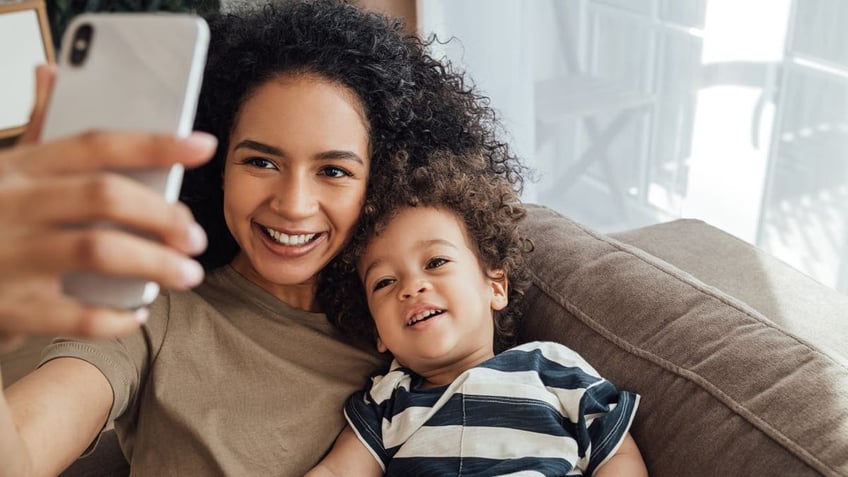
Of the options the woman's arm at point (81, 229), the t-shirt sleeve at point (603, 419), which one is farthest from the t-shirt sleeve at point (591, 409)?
the woman's arm at point (81, 229)

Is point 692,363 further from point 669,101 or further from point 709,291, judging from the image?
point 669,101

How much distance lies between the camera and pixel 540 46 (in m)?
2.83

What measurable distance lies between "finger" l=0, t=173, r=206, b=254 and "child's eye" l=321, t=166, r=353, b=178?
0.76 metres

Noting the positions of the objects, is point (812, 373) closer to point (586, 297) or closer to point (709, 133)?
point (586, 297)

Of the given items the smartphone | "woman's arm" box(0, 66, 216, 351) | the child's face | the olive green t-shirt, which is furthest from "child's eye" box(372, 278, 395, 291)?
"woman's arm" box(0, 66, 216, 351)

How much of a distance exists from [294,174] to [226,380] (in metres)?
0.33

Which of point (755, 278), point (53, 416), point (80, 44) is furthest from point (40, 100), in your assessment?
point (755, 278)

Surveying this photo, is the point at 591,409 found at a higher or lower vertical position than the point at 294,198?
lower

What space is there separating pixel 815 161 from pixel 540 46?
3.23ft

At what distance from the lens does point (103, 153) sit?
0.57 metres

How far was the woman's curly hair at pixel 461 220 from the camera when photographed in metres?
1.37

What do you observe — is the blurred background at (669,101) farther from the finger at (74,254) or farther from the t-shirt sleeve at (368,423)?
the finger at (74,254)

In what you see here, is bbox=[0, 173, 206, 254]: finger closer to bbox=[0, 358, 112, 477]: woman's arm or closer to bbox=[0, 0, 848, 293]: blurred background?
bbox=[0, 358, 112, 477]: woman's arm

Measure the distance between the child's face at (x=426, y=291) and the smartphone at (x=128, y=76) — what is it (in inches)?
25.3
